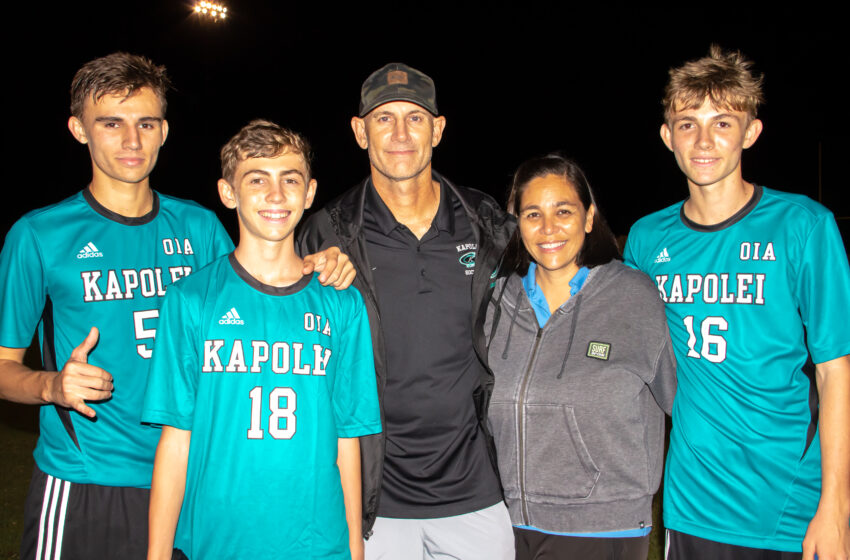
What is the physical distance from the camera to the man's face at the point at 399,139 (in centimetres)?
286

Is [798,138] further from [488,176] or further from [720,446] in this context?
[720,446]

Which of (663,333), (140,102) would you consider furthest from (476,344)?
(140,102)

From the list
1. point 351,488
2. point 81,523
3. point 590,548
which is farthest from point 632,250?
point 81,523

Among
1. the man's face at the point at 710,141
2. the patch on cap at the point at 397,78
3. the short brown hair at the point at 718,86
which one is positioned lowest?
the man's face at the point at 710,141

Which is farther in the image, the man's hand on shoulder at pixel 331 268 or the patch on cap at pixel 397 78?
the patch on cap at pixel 397 78

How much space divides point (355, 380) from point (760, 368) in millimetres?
1510

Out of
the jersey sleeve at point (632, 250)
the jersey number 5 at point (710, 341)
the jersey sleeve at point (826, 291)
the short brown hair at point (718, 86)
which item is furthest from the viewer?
the jersey sleeve at point (632, 250)

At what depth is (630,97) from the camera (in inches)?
781

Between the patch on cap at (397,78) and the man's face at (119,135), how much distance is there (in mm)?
1010

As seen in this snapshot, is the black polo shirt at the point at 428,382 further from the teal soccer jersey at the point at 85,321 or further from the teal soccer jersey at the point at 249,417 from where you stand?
the teal soccer jersey at the point at 85,321

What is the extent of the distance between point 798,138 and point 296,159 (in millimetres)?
19673

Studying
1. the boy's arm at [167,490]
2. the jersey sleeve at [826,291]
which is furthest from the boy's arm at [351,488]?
the jersey sleeve at [826,291]

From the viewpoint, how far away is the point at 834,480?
240 cm

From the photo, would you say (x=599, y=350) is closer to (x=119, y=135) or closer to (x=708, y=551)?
(x=708, y=551)
